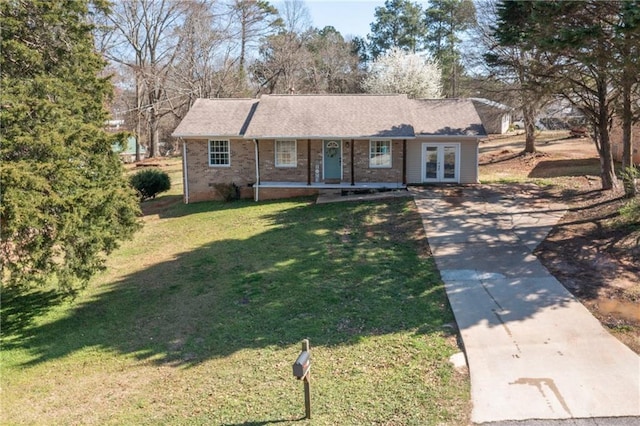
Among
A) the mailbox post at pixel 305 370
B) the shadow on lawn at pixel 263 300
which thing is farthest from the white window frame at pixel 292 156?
the mailbox post at pixel 305 370

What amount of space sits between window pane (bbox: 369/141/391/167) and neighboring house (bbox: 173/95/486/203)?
4 centimetres

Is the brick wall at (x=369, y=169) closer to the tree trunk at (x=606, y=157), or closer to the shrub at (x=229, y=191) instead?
the shrub at (x=229, y=191)

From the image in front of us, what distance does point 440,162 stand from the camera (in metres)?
21.1

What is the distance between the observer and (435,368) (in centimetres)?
703

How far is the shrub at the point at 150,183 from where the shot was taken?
24609mm

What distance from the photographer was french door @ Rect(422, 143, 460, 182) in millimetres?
21078

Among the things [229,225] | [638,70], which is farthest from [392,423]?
[229,225]

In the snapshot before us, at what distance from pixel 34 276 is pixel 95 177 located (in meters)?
2.49

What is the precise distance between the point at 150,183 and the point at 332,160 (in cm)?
961

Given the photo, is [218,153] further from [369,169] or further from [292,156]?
[369,169]

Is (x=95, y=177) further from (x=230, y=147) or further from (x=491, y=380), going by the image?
(x=230, y=147)

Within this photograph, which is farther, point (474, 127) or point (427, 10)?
point (427, 10)

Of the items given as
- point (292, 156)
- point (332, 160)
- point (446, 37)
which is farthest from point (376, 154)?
point (446, 37)

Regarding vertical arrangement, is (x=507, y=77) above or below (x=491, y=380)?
above
